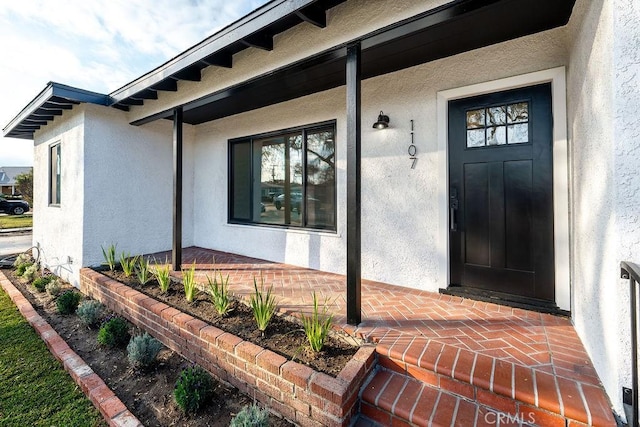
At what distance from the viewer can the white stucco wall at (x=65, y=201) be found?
550cm

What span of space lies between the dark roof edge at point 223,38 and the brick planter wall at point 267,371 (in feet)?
10.4

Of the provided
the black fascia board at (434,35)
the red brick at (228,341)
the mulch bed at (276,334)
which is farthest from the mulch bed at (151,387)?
the black fascia board at (434,35)

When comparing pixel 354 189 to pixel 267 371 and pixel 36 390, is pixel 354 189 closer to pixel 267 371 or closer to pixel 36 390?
pixel 267 371

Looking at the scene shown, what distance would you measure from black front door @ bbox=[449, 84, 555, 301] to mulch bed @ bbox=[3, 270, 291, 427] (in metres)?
2.87

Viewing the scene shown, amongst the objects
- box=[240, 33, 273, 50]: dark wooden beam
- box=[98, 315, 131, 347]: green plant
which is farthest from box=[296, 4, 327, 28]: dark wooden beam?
box=[98, 315, 131, 347]: green plant

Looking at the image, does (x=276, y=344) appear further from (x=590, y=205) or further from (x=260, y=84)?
(x=260, y=84)

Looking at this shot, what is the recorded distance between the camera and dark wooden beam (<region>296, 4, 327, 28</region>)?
2.82 metres

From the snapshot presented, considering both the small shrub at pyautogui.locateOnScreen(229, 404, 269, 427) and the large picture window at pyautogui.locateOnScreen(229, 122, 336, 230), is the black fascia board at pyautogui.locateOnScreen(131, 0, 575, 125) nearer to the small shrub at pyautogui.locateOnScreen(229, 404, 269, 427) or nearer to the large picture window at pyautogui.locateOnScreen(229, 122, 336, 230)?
the large picture window at pyautogui.locateOnScreen(229, 122, 336, 230)

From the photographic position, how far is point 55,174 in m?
6.72

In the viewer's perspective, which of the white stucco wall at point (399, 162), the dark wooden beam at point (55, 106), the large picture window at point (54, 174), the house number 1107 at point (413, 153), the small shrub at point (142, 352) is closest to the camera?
the small shrub at point (142, 352)

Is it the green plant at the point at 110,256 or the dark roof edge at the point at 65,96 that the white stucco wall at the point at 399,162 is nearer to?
the green plant at the point at 110,256

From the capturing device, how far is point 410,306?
3.32 m

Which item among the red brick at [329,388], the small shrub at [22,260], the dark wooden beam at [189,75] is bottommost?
the red brick at [329,388]

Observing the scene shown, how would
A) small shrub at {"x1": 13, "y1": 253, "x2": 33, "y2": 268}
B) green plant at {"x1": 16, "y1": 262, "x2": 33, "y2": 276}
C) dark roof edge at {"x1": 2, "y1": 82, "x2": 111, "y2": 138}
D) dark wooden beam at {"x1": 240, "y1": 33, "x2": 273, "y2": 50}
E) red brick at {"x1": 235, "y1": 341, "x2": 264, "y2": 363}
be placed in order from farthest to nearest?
small shrub at {"x1": 13, "y1": 253, "x2": 33, "y2": 268}
green plant at {"x1": 16, "y1": 262, "x2": 33, "y2": 276}
dark roof edge at {"x1": 2, "y1": 82, "x2": 111, "y2": 138}
dark wooden beam at {"x1": 240, "y1": 33, "x2": 273, "y2": 50}
red brick at {"x1": 235, "y1": 341, "x2": 264, "y2": 363}
